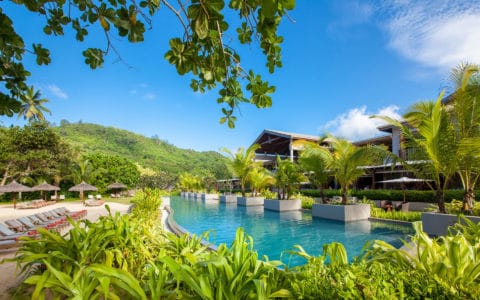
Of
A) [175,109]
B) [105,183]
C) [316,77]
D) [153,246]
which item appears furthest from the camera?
[105,183]

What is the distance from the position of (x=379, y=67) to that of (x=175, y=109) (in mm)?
14732

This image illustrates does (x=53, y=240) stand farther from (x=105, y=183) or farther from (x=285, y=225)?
(x=105, y=183)

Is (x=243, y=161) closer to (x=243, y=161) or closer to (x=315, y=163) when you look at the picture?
(x=243, y=161)

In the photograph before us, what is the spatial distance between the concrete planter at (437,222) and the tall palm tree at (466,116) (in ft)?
2.40

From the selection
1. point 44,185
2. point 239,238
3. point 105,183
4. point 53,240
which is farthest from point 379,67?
point 105,183

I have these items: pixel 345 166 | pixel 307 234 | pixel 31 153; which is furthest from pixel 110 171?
pixel 307 234

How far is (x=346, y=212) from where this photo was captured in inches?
457

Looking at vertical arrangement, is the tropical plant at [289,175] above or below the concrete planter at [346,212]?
above

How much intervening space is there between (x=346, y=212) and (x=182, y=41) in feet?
37.6

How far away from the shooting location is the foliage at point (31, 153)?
24.6m

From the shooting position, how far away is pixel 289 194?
17.3 meters

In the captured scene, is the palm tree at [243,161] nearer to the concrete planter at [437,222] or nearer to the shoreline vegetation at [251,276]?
the concrete planter at [437,222]

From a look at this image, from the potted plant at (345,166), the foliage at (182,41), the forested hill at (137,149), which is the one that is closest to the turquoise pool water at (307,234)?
the potted plant at (345,166)

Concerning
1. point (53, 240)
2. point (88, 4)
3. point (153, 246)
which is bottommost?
point (153, 246)
